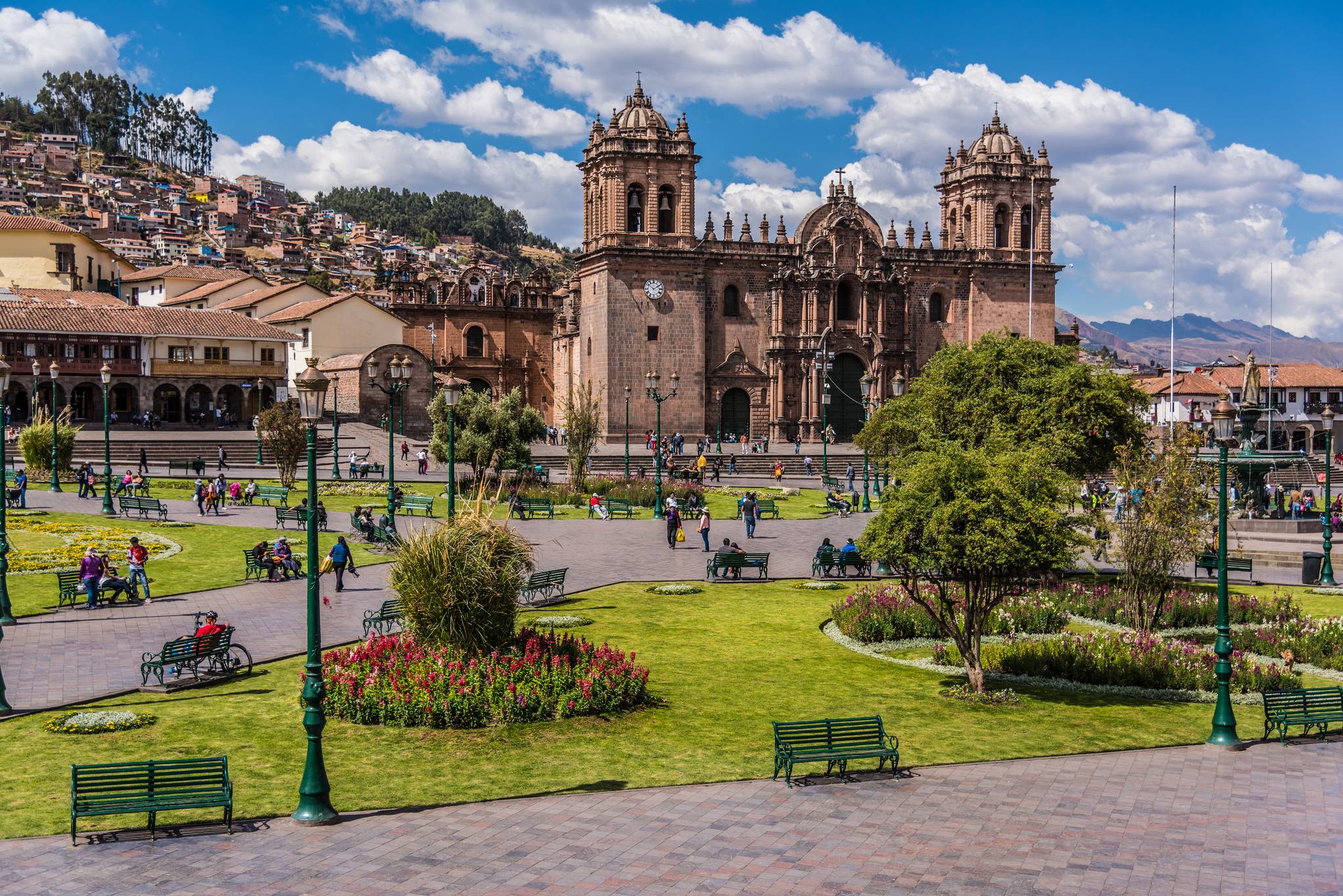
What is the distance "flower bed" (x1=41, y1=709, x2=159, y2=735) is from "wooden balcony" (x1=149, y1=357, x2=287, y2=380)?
46.1 metres

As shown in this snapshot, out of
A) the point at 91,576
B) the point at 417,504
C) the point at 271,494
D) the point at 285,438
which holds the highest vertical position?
the point at 285,438

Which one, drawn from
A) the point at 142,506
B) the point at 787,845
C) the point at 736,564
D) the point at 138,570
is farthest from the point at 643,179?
the point at 787,845

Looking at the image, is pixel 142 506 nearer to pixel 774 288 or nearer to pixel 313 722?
pixel 313 722

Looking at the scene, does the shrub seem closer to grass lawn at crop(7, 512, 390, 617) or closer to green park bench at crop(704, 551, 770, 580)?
grass lawn at crop(7, 512, 390, 617)

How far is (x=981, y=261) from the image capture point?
65.6 metres

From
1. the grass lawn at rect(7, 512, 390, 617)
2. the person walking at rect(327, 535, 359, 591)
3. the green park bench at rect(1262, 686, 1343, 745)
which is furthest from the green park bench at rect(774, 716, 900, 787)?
the grass lawn at rect(7, 512, 390, 617)

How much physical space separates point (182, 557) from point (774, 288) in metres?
40.8

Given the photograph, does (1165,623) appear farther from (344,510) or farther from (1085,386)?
(344,510)

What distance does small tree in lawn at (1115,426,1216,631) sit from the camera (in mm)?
19953

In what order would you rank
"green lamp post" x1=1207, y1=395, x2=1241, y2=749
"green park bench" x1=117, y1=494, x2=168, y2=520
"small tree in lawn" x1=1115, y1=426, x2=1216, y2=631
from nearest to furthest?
"green lamp post" x1=1207, y1=395, x2=1241, y2=749, "small tree in lawn" x1=1115, y1=426, x2=1216, y2=631, "green park bench" x1=117, y1=494, x2=168, y2=520

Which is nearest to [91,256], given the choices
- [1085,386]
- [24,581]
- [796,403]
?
[796,403]

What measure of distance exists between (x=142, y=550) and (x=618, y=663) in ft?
37.7

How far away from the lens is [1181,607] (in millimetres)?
21500

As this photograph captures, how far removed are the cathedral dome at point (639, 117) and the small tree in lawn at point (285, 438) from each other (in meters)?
26.5
